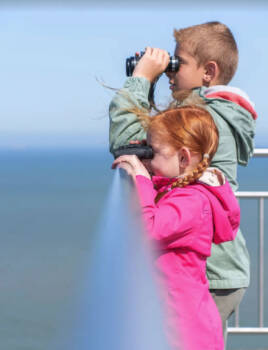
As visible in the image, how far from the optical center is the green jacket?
7.34 feet

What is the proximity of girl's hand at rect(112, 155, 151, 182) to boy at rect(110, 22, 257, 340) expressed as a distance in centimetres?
17

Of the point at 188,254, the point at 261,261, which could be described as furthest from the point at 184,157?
the point at 261,261

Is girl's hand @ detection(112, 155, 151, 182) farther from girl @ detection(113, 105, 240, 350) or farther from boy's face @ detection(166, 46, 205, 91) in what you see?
boy's face @ detection(166, 46, 205, 91)

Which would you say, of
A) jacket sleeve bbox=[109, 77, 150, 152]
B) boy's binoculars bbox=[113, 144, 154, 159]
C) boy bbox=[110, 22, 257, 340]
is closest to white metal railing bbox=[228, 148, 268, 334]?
boy bbox=[110, 22, 257, 340]

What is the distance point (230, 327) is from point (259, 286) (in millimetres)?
250

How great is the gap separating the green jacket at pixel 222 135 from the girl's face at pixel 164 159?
137mm

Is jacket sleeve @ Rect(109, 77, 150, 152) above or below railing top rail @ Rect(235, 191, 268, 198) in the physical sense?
above

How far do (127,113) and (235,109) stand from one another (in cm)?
35

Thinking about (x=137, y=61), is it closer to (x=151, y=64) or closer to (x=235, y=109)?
(x=151, y=64)

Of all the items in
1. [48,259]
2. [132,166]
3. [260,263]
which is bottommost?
[48,259]

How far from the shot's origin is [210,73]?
7.92ft

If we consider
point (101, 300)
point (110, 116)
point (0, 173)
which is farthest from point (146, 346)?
point (0, 173)

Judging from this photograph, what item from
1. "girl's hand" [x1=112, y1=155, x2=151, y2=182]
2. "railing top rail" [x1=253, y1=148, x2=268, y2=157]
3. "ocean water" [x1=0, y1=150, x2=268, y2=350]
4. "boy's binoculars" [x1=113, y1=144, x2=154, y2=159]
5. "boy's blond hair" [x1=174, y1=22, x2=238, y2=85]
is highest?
"boy's blond hair" [x1=174, y1=22, x2=238, y2=85]

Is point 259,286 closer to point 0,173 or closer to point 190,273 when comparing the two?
point 190,273
